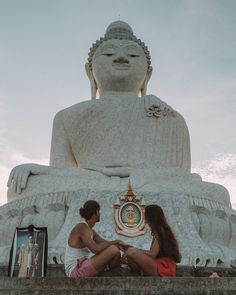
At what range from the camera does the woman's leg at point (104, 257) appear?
444cm

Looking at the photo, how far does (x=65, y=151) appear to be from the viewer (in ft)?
34.2

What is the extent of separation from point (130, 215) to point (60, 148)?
3.21 metres

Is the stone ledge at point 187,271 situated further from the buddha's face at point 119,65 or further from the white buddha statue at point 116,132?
the buddha's face at point 119,65

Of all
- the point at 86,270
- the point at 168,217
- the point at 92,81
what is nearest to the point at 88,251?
the point at 86,270

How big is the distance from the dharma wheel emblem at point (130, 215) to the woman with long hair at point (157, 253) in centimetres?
296

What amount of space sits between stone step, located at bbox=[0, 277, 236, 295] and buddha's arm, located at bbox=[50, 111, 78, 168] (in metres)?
6.53

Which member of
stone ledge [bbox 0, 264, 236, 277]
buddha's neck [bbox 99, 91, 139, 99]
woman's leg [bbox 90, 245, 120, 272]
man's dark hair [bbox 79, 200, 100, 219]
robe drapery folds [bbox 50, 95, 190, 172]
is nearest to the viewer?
woman's leg [bbox 90, 245, 120, 272]

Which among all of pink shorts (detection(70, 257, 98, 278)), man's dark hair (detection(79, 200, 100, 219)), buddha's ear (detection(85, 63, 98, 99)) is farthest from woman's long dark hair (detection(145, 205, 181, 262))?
buddha's ear (detection(85, 63, 98, 99))

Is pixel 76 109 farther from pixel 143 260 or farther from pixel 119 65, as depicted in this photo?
pixel 143 260

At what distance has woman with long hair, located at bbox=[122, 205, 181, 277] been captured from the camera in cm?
449

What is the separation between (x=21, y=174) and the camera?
8898 mm

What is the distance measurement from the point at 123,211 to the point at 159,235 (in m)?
3.11

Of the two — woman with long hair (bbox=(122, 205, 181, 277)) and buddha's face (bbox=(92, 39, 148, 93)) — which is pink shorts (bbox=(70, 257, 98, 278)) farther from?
buddha's face (bbox=(92, 39, 148, 93))

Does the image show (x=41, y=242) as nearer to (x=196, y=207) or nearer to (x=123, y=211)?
(x=123, y=211)
